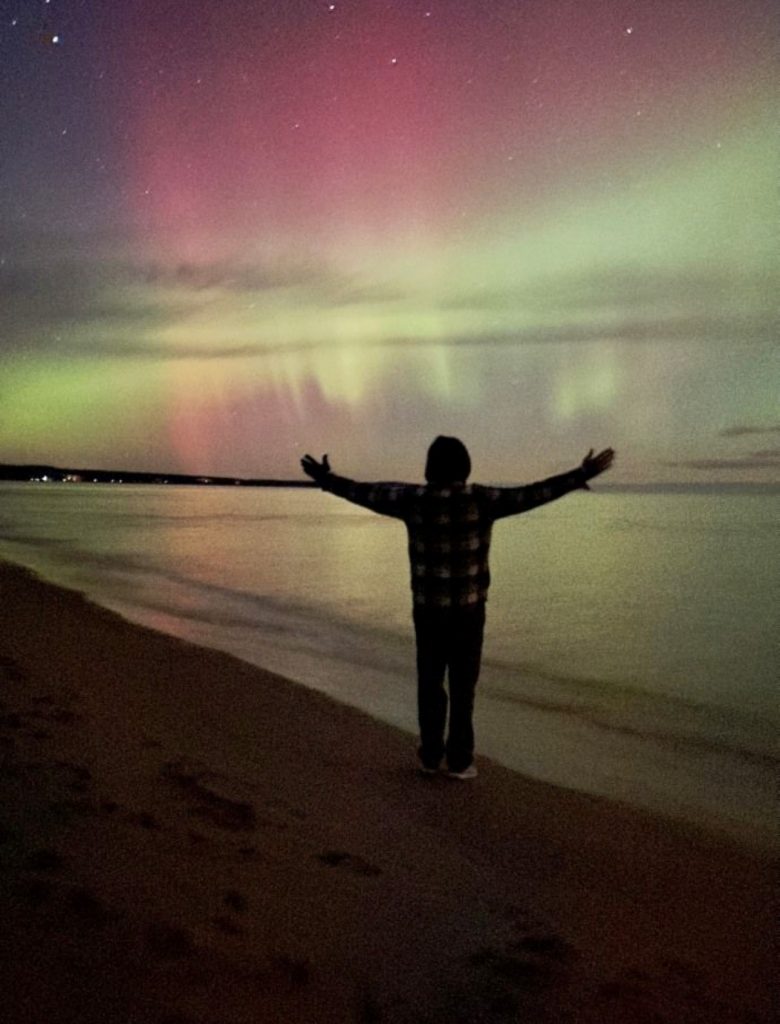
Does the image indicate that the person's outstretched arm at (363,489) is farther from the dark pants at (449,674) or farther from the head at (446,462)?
the dark pants at (449,674)

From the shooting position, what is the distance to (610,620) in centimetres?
1686

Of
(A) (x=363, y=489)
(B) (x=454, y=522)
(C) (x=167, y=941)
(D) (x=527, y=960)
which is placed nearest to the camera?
(C) (x=167, y=941)

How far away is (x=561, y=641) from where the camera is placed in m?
14.3

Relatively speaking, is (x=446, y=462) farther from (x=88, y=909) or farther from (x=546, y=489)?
(x=88, y=909)

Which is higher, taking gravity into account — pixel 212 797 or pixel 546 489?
pixel 546 489

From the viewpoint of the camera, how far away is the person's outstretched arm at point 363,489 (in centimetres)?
530

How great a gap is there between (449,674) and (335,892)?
185 cm

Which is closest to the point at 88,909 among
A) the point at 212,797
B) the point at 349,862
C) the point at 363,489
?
the point at 349,862

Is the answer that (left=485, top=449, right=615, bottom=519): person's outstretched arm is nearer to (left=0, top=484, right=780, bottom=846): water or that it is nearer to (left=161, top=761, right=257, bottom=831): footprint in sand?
(left=161, top=761, right=257, bottom=831): footprint in sand

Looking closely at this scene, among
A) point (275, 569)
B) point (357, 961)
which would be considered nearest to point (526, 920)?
point (357, 961)

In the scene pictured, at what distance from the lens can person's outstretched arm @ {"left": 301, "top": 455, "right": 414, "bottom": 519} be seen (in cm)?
530

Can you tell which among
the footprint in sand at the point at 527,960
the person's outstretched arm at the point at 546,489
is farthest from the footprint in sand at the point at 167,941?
the person's outstretched arm at the point at 546,489

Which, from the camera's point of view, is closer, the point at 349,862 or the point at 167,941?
the point at 167,941

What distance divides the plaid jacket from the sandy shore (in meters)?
1.28
